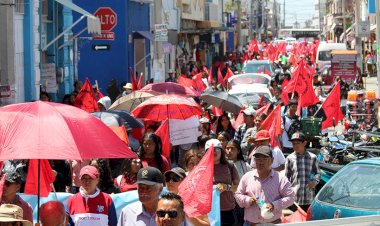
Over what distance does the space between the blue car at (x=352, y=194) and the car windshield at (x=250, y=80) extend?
21.4m

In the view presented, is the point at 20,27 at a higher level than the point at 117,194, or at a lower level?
higher

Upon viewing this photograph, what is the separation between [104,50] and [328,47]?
2121cm

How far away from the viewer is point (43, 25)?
24.0 metres

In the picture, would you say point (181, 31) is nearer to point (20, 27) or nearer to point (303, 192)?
point (20, 27)

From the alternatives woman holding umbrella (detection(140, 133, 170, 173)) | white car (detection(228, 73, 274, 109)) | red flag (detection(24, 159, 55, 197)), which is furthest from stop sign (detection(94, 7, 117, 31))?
red flag (detection(24, 159, 55, 197))

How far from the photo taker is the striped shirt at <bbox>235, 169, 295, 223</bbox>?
8.82 metres

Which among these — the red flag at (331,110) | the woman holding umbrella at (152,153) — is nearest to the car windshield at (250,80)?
the red flag at (331,110)

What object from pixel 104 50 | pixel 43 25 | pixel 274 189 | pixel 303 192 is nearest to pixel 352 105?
pixel 43 25

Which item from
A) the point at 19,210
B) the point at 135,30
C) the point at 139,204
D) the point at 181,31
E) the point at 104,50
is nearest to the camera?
the point at 19,210

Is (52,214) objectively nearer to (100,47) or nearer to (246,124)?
(246,124)

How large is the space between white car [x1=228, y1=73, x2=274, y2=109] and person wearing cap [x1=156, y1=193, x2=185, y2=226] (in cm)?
1459

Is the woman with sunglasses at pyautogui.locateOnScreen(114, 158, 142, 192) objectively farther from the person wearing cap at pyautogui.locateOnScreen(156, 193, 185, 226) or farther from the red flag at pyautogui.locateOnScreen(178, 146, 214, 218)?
the person wearing cap at pyautogui.locateOnScreen(156, 193, 185, 226)

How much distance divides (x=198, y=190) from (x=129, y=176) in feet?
5.98

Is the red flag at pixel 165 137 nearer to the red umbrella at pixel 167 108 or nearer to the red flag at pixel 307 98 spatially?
the red umbrella at pixel 167 108
